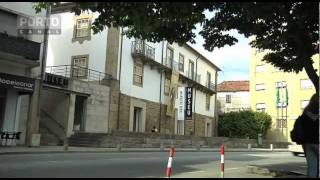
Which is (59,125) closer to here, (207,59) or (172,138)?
(172,138)

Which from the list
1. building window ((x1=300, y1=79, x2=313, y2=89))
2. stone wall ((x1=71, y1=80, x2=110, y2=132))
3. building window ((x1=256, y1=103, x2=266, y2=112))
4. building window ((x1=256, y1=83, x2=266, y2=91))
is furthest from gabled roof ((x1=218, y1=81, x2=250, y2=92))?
stone wall ((x1=71, y1=80, x2=110, y2=132))

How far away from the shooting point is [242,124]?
59750 millimetres

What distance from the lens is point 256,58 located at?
70.4m

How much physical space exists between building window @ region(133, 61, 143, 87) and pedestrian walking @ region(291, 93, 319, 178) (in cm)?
3119

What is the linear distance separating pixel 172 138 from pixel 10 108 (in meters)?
14.1

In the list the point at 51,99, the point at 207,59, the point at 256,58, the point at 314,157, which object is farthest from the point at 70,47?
the point at 256,58

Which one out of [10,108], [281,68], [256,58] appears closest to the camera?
[281,68]

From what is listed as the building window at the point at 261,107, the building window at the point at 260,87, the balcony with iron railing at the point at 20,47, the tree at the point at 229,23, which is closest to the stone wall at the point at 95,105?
the balcony with iron railing at the point at 20,47

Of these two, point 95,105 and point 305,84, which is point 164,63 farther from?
point 305,84

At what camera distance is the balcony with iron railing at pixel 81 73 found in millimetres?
37166

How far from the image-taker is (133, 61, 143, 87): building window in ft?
132

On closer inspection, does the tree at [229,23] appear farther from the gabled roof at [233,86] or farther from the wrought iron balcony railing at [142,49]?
the gabled roof at [233,86]

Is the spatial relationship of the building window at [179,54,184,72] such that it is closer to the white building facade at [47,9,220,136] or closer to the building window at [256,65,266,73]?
the white building facade at [47,9,220,136]

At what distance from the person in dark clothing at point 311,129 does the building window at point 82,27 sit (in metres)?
30.7
